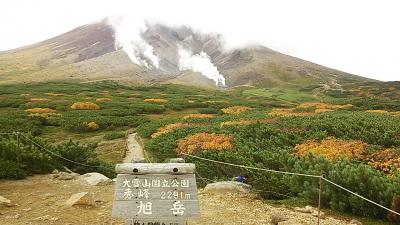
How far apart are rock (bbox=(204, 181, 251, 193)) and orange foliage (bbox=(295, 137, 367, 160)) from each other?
3852 millimetres

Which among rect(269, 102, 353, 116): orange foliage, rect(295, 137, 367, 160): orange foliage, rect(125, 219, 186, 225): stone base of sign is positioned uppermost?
rect(269, 102, 353, 116): orange foliage

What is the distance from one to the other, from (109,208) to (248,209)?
3.57 m

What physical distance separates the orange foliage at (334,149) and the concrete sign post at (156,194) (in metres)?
9.81

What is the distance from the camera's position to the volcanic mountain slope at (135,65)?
124 meters

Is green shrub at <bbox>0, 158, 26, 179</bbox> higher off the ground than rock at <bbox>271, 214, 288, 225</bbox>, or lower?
higher

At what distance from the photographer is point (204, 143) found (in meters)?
20.5

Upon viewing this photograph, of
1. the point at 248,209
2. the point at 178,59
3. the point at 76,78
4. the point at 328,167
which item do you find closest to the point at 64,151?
the point at 248,209

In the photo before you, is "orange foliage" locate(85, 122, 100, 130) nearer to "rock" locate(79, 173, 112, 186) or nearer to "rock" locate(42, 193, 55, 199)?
"rock" locate(79, 173, 112, 186)

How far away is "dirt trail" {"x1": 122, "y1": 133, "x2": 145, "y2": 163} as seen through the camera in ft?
74.1

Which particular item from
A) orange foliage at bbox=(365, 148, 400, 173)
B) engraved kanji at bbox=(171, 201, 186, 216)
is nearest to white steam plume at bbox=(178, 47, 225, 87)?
orange foliage at bbox=(365, 148, 400, 173)

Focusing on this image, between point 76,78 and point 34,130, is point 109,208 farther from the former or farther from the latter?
point 76,78

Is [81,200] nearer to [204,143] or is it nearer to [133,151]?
[204,143]

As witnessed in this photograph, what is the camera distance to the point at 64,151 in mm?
17562

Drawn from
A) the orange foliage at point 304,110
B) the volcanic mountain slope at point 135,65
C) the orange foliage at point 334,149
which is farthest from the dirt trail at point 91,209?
the volcanic mountain slope at point 135,65
